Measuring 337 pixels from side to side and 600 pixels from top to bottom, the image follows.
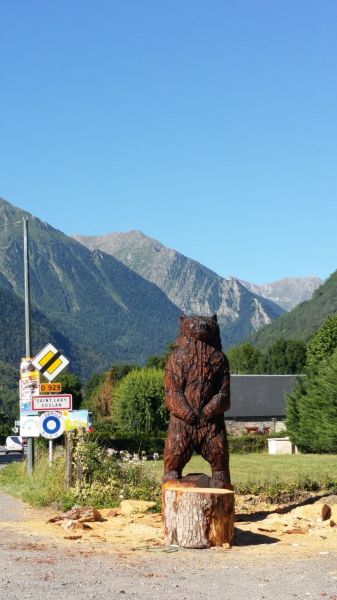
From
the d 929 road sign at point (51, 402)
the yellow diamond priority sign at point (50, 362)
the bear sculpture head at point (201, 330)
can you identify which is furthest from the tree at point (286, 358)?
the bear sculpture head at point (201, 330)

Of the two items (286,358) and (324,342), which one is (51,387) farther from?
(286,358)

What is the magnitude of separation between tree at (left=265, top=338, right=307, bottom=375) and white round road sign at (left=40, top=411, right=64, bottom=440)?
9330 cm

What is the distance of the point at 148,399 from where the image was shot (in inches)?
2292

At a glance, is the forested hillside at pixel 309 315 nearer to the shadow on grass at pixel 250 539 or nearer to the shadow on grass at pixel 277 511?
the shadow on grass at pixel 277 511

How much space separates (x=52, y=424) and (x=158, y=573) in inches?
343

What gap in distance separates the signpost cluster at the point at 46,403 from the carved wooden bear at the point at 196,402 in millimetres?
4134

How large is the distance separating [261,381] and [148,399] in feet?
59.5

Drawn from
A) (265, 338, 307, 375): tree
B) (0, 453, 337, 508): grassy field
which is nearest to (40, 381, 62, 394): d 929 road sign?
(0, 453, 337, 508): grassy field

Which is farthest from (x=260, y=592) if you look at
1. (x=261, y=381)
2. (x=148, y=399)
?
(x=261, y=381)

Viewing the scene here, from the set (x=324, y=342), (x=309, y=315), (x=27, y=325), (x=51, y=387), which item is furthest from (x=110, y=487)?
(x=309, y=315)

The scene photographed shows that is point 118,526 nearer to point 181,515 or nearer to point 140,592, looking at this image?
point 181,515

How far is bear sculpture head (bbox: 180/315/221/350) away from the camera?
1241 centimetres

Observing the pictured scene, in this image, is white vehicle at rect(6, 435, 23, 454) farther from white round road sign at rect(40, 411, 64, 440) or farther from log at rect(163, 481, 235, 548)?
log at rect(163, 481, 235, 548)

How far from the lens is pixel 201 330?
12414mm
